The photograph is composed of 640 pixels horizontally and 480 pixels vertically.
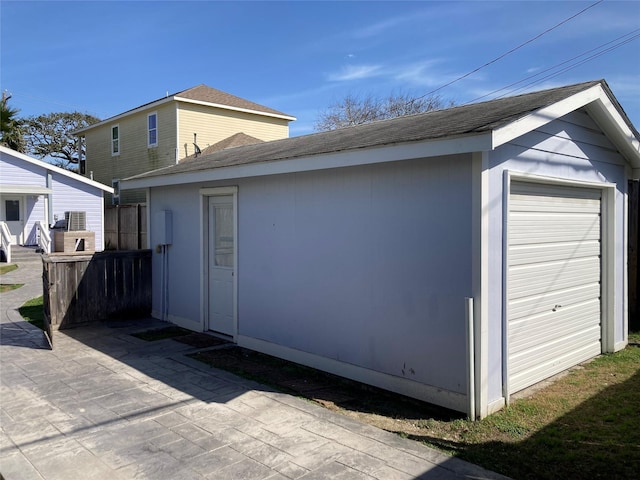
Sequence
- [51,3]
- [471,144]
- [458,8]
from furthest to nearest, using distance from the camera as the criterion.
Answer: [458,8] < [51,3] < [471,144]

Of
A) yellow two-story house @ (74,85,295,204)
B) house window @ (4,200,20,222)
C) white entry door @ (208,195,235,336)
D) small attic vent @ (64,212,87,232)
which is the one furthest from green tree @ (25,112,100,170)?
white entry door @ (208,195,235,336)

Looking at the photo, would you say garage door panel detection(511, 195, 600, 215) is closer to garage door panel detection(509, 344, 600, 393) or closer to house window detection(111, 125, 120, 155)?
garage door panel detection(509, 344, 600, 393)

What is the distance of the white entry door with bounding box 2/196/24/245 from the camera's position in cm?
1969

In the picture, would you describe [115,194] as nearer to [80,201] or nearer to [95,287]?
[80,201]

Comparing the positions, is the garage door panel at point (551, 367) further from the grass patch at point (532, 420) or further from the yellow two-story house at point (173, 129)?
the yellow two-story house at point (173, 129)

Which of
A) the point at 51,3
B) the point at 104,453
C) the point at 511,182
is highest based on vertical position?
the point at 51,3

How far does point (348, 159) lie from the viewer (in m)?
5.16

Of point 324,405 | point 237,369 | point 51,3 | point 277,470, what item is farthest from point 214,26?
point 277,470

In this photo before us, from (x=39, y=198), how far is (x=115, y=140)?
451 cm

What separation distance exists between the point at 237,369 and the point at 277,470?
2559 millimetres

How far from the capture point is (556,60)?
598 inches

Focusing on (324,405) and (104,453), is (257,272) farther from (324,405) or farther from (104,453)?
(104,453)

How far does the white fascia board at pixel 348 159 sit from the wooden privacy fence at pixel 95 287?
6.41 ft

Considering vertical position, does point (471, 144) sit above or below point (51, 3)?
below
